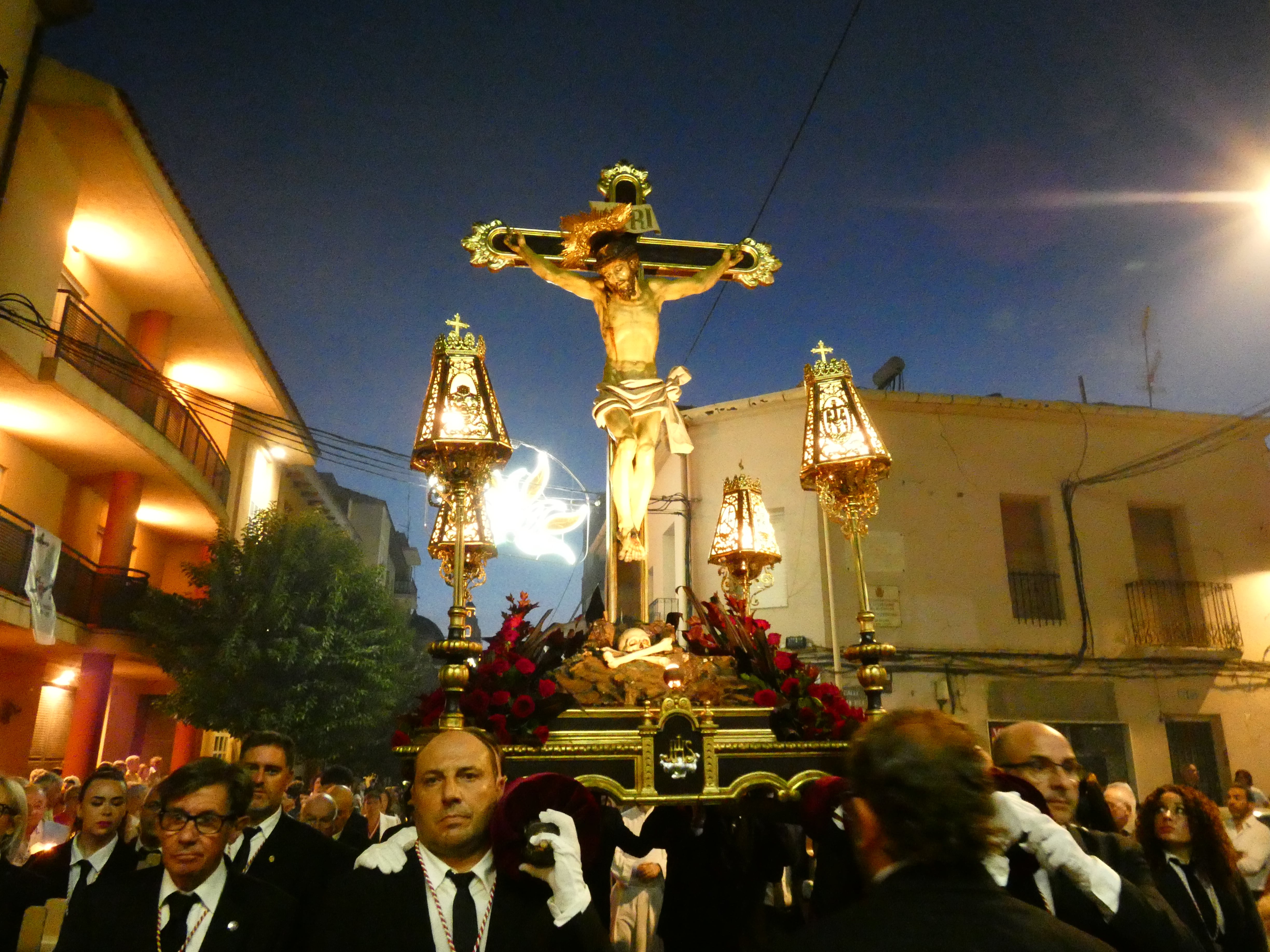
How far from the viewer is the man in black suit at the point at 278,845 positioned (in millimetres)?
3387

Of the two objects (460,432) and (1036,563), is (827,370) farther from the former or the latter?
(1036,563)

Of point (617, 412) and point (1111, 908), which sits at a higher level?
point (617, 412)

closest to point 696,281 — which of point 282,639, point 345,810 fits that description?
point 345,810

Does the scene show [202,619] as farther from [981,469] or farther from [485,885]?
[485,885]

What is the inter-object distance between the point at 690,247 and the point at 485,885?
5.05m

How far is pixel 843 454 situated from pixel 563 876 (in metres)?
3.27

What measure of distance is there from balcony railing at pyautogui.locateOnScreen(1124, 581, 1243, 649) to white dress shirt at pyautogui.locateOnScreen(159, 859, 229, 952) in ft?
48.7

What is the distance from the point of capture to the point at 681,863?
4785mm

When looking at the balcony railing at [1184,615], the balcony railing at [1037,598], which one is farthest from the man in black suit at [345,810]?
the balcony railing at [1184,615]

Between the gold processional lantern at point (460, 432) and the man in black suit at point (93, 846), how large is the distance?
149 centimetres

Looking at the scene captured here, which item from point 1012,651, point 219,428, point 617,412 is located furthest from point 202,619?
point 1012,651

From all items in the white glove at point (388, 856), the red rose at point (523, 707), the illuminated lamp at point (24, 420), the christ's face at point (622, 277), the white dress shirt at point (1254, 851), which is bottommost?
the white dress shirt at point (1254, 851)

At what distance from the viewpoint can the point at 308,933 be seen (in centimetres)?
270

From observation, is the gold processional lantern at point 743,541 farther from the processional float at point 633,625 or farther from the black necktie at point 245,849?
the black necktie at point 245,849
